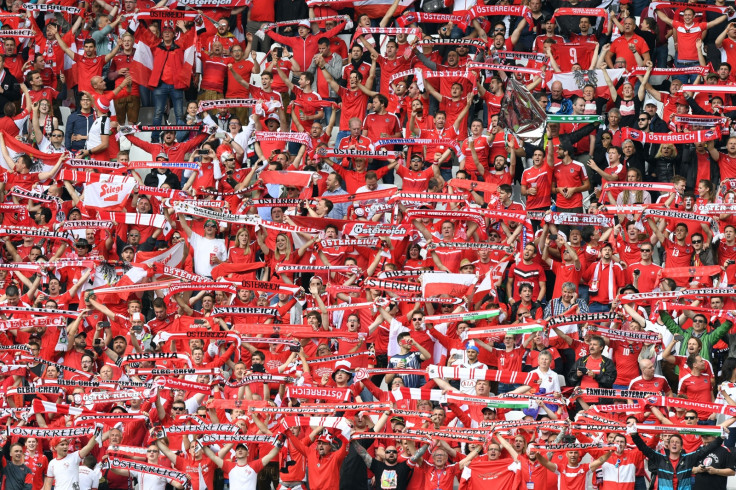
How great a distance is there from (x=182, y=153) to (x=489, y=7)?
4.59 meters

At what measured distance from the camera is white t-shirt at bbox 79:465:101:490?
19.1 meters

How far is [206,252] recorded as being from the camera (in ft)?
72.7

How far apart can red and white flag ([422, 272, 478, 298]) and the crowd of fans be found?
37 millimetres

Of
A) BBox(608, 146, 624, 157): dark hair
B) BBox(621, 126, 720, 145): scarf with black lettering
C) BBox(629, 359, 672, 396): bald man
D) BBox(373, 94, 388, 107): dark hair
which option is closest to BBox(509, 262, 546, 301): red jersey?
BBox(629, 359, 672, 396): bald man

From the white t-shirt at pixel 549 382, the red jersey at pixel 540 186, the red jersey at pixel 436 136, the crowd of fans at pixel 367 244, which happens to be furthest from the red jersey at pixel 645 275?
the red jersey at pixel 436 136

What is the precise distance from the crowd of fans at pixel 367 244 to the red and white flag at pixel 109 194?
1.4 inches

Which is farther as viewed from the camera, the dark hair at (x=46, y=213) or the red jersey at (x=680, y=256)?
the dark hair at (x=46, y=213)

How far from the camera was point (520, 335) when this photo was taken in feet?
66.4

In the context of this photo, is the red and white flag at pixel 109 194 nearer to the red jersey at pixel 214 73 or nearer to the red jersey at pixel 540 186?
the red jersey at pixel 214 73

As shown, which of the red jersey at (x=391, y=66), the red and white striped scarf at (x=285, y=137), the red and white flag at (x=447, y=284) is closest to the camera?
the red and white flag at (x=447, y=284)

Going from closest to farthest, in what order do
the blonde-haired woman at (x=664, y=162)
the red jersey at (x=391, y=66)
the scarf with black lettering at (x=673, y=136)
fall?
the scarf with black lettering at (x=673, y=136)
the blonde-haired woman at (x=664, y=162)
the red jersey at (x=391, y=66)

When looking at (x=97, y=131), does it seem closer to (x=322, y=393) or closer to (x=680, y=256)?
(x=322, y=393)

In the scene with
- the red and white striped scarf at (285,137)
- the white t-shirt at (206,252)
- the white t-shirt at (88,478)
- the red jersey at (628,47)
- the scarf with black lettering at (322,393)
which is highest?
the red jersey at (628,47)

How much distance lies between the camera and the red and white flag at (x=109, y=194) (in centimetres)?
2281
